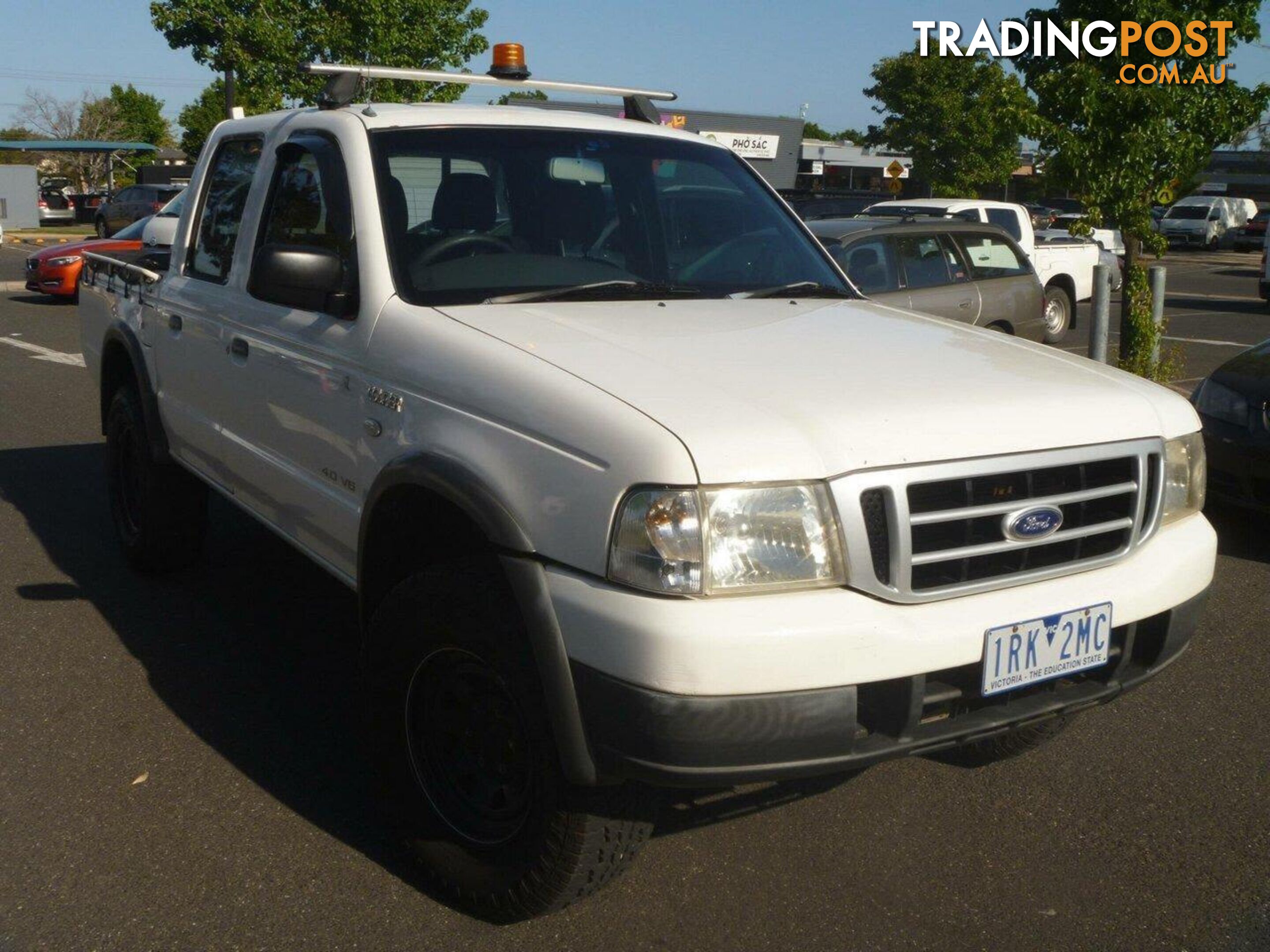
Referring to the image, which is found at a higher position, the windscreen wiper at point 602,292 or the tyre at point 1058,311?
the windscreen wiper at point 602,292

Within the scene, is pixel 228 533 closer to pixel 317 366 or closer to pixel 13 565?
pixel 13 565

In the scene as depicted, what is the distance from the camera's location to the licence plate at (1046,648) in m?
2.84

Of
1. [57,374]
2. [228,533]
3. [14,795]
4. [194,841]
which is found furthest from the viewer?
[57,374]

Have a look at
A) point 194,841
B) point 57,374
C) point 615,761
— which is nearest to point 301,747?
point 194,841

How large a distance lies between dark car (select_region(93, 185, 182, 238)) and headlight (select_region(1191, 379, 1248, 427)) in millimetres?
32229

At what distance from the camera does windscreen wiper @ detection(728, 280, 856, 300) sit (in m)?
3.99

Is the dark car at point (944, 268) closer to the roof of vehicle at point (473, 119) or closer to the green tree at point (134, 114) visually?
the roof of vehicle at point (473, 119)

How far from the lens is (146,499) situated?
5488 millimetres

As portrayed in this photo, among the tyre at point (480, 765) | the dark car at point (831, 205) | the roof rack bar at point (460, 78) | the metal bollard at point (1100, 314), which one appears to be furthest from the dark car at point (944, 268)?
the dark car at point (831, 205)

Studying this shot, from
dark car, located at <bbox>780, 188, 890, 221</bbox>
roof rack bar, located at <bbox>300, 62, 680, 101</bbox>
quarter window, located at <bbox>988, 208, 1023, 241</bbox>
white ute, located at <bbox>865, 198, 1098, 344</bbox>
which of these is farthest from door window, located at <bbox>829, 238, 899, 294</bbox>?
dark car, located at <bbox>780, 188, 890, 221</bbox>

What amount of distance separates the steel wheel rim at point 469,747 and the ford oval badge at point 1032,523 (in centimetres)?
112

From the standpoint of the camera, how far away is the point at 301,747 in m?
4.09

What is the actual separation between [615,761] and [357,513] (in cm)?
125

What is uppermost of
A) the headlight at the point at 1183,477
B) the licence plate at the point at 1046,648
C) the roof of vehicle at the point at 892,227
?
the roof of vehicle at the point at 892,227
